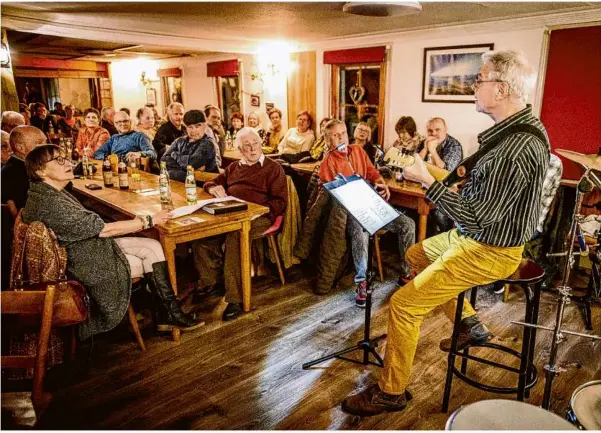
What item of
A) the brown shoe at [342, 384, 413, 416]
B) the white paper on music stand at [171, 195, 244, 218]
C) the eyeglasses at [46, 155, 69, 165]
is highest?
the eyeglasses at [46, 155, 69, 165]

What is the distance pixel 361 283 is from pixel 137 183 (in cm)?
200

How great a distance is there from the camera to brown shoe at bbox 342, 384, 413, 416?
2066 mm

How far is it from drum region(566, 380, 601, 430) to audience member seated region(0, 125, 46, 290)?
9.58ft

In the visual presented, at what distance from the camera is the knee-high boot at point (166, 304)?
263 cm

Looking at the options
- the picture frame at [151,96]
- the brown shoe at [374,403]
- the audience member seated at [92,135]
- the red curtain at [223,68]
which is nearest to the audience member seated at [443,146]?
the brown shoe at [374,403]

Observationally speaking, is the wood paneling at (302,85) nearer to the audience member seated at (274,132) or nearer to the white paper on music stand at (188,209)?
the audience member seated at (274,132)

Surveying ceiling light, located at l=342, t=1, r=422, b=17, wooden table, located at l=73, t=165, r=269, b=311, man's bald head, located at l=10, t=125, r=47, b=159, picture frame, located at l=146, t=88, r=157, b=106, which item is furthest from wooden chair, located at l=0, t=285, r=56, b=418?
picture frame, located at l=146, t=88, r=157, b=106

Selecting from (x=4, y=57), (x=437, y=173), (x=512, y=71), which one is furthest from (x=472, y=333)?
(x=4, y=57)

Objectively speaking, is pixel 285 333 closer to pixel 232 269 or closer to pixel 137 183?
pixel 232 269

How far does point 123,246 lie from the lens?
8.62ft

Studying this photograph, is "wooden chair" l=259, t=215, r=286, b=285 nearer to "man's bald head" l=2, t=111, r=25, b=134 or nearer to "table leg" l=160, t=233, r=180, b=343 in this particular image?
"table leg" l=160, t=233, r=180, b=343

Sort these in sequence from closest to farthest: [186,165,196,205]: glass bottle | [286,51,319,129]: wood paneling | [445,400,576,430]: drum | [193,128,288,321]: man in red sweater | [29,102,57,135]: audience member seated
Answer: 1. [445,400,576,430]: drum
2. [186,165,196,205]: glass bottle
3. [193,128,288,321]: man in red sweater
4. [286,51,319,129]: wood paneling
5. [29,102,57,135]: audience member seated

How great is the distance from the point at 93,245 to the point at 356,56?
15.2 feet

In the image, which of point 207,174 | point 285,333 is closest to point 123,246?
point 285,333
